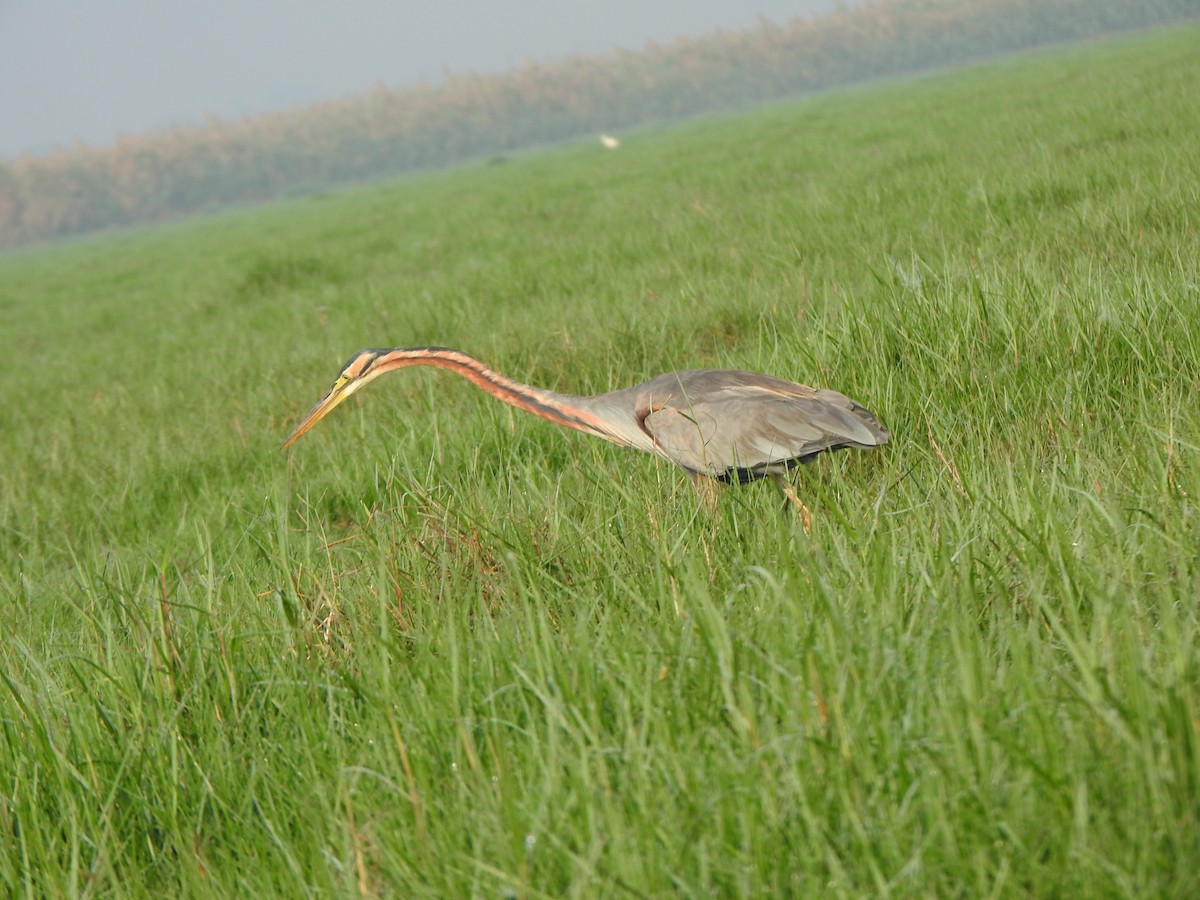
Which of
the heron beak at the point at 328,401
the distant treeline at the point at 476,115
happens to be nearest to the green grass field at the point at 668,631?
the heron beak at the point at 328,401

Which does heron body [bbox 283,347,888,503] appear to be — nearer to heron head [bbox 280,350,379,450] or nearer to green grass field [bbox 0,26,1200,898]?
green grass field [bbox 0,26,1200,898]

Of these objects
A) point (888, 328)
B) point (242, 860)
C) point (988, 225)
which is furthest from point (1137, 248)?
point (242, 860)

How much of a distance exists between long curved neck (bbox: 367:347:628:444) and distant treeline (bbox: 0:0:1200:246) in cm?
5278

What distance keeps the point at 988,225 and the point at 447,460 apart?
4.06 m

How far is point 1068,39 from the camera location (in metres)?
48.5

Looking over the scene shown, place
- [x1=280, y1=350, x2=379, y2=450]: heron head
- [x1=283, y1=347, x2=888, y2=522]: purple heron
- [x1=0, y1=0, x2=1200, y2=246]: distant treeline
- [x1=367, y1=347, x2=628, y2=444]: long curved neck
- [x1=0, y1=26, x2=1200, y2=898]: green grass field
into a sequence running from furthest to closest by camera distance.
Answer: [x1=0, y1=0, x2=1200, y2=246]: distant treeline < [x1=280, y1=350, x2=379, y2=450]: heron head < [x1=367, y1=347, x2=628, y2=444]: long curved neck < [x1=283, y1=347, x2=888, y2=522]: purple heron < [x1=0, y1=26, x2=1200, y2=898]: green grass field

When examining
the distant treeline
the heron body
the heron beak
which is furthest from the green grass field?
the distant treeline

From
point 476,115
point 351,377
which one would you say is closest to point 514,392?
point 351,377

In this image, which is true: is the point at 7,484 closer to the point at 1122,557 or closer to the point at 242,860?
the point at 242,860

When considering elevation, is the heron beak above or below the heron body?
above

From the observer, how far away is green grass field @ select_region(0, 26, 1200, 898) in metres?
1.46

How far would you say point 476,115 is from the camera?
55375 mm

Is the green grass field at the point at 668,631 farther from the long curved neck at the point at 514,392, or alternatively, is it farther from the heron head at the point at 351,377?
the heron head at the point at 351,377

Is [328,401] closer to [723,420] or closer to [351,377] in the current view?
[351,377]
